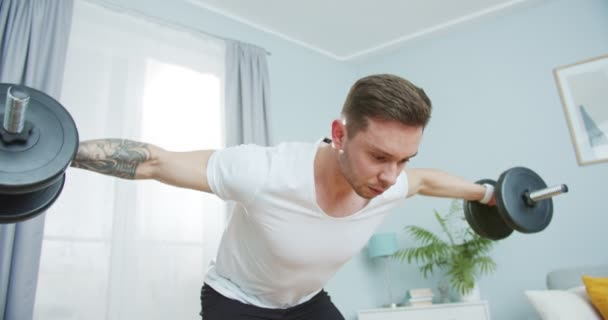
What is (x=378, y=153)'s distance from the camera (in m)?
1.32

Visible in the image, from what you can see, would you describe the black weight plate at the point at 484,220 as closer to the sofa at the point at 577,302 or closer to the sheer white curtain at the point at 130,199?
the sofa at the point at 577,302

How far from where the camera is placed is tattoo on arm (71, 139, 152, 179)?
1.18 metres

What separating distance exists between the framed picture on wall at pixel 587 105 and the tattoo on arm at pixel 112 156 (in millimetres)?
2957

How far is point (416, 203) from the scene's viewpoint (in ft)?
13.1

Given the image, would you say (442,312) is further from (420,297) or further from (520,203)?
(520,203)

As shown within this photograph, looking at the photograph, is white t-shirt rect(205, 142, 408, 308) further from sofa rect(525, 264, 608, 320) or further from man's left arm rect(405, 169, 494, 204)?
sofa rect(525, 264, 608, 320)

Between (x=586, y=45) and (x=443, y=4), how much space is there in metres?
0.99

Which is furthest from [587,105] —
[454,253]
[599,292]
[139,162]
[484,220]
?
[139,162]

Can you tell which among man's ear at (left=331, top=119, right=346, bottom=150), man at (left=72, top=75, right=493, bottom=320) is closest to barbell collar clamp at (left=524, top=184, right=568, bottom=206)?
man at (left=72, top=75, right=493, bottom=320)

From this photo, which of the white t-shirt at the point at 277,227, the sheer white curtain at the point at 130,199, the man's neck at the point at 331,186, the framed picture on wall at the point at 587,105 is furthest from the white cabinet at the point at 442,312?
the man's neck at the point at 331,186

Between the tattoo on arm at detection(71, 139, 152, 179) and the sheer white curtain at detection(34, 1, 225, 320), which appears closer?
the tattoo on arm at detection(71, 139, 152, 179)

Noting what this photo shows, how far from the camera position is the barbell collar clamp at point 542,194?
1695mm

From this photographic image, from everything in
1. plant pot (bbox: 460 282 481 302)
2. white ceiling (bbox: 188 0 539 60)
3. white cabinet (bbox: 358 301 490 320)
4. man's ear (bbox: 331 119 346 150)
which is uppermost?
white ceiling (bbox: 188 0 539 60)

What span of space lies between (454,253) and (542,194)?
67.0 inches
